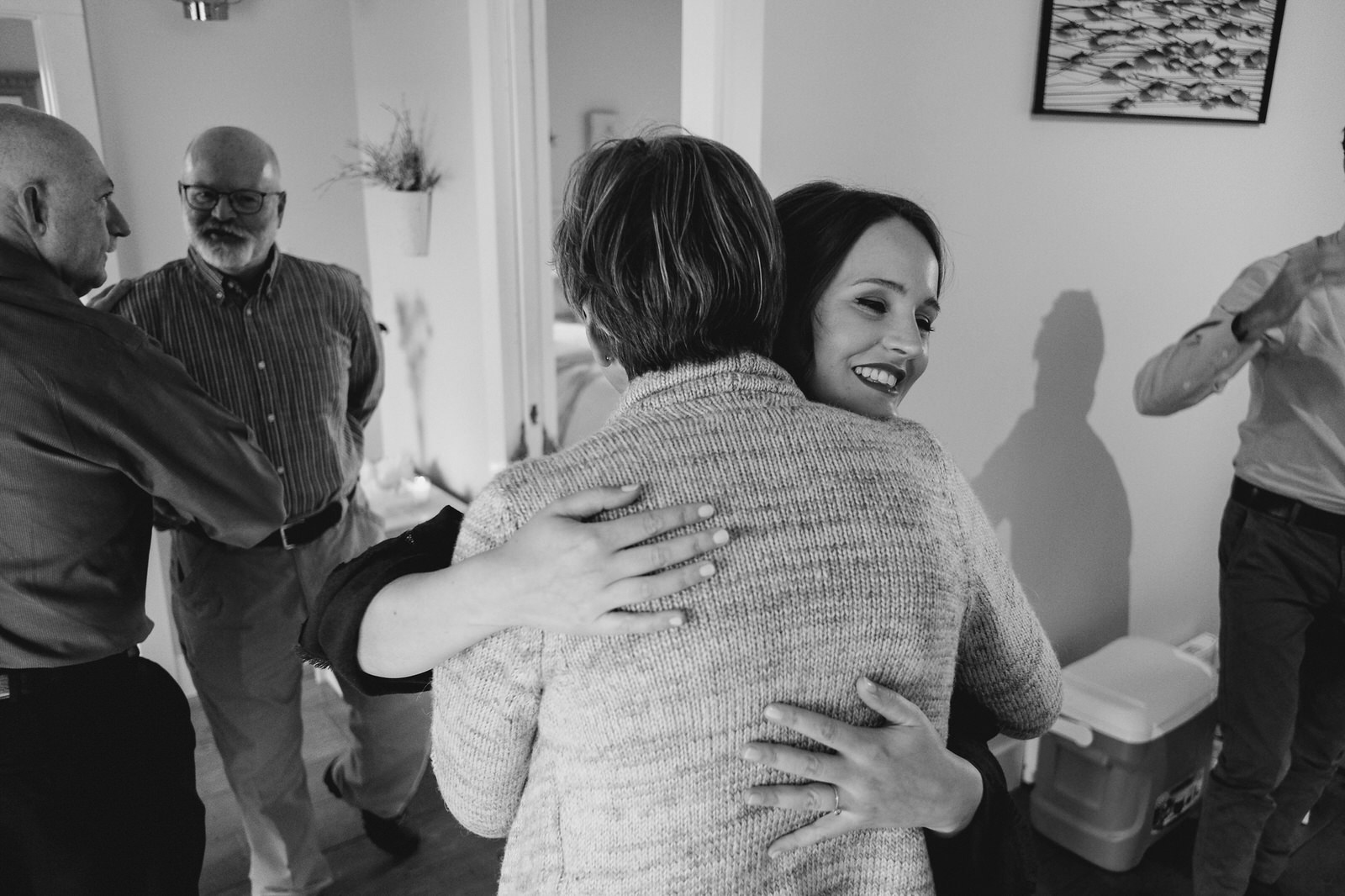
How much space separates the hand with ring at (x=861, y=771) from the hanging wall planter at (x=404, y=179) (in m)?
2.57

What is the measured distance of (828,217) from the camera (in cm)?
→ 106

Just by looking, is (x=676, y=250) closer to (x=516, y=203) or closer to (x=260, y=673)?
(x=260, y=673)

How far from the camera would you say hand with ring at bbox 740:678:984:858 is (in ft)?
2.44

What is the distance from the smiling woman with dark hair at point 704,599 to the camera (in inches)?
28.7

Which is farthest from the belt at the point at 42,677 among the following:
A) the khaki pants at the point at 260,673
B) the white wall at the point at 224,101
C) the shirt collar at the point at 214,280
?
the white wall at the point at 224,101

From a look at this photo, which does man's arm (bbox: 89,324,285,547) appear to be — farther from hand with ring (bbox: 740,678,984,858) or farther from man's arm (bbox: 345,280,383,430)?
hand with ring (bbox: 740,678,984,858)

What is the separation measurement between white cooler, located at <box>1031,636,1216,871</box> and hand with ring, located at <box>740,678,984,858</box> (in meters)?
1.61

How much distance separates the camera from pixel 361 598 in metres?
0.89

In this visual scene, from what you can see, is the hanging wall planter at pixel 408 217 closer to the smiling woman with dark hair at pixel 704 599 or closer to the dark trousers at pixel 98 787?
the dark trousers at pixel 98 787

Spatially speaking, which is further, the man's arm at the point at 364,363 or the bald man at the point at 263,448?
the man's arm at the point at 364,363

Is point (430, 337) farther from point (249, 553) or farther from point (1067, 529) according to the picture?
point (1067, 529)

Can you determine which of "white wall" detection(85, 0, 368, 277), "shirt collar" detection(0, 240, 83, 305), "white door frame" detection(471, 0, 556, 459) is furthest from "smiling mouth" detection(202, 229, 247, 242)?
"white wall" detection(85, 0, 368, 277)

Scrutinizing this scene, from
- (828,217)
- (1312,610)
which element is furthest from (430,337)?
(1312,610)

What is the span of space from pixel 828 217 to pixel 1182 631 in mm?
2504
